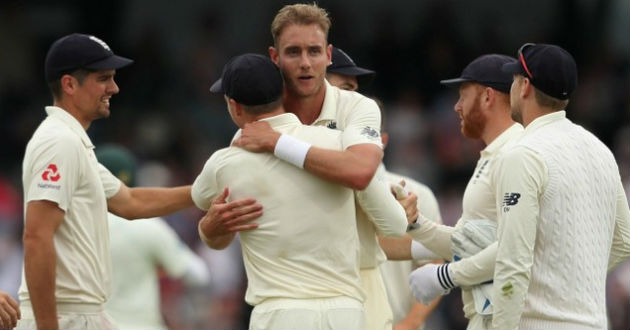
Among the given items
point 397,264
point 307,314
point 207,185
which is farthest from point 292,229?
point 397,264

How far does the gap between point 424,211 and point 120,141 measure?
293 inches

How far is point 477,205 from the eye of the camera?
20.3ft

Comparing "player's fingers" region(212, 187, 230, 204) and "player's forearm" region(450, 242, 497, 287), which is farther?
"player's forearm" region(450, 242, 497, 287)

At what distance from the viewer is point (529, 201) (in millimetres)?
5406

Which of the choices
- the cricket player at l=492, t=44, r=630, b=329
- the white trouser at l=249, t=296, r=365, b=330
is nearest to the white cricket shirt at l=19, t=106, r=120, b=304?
the white trouser at l=249, t=296, r=365, b=330

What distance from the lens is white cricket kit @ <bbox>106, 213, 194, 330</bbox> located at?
787 cm

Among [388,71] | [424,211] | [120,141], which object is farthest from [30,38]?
[424,211]

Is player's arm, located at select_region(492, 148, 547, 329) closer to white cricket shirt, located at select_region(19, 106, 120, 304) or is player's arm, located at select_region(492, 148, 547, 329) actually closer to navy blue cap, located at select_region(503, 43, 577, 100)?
navy blue cap, located at select_region(503, 43, 577, 100)

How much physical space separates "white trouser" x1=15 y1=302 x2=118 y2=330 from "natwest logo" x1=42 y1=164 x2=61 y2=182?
625mm

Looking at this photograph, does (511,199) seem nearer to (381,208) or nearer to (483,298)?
(381,208)

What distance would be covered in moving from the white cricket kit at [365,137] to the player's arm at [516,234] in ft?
2.14

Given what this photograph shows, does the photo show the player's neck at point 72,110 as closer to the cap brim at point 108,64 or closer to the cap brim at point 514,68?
the cap brim at point 108,64

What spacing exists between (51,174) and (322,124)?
4.34 ft

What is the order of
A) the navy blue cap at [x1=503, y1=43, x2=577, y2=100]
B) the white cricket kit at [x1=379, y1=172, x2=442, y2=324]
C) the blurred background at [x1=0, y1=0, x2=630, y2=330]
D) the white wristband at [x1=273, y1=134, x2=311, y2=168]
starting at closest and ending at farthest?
1. the white wristband at [x1=273, y1=134, x2=311, y2=168]
2. the navy blue cap at [x1=503, y1=43, x2=577, y2=100]
3. the white cricket kit at [x1=379, y1=172, x2=442, y2=324]
4. the blurred background at [x1=0, y1=0, x2=630, y2=330]
